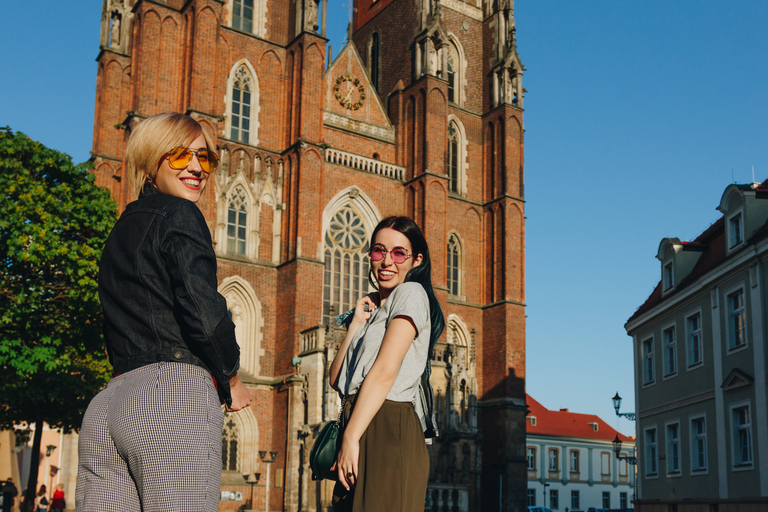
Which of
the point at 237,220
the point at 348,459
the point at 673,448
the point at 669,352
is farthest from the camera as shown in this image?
the point at 237,220

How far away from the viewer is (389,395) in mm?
3342

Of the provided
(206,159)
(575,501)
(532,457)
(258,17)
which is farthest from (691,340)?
(575,501)

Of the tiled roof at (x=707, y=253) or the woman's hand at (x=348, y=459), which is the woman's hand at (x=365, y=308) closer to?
the woman's hand at (x=348, y=459)

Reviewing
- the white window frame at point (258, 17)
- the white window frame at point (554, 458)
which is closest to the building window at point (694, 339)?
the white window frame at point (258, 17)

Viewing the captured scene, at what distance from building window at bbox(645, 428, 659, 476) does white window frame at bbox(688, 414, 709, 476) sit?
102 inches

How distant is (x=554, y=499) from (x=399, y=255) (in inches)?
2206

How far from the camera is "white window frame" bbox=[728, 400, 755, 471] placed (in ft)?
57.0

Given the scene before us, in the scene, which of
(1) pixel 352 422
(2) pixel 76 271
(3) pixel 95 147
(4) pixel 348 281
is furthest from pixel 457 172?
(1) pixel 352 422

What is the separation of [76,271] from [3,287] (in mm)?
1515

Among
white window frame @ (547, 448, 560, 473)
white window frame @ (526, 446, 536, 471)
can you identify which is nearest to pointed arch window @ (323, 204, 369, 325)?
white window frame @ (526, 446, 536, 471)

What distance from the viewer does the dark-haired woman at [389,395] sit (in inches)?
125

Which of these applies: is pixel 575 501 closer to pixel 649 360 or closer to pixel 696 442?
pixel 649 360

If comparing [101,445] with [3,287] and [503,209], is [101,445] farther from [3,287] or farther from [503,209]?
[503,209]

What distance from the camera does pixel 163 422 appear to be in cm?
238
